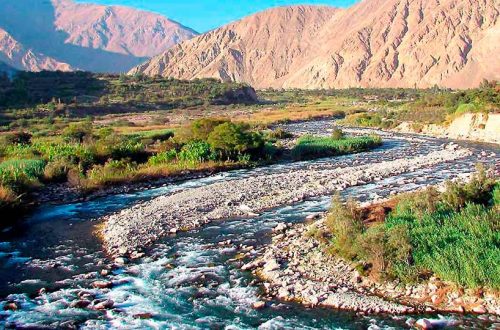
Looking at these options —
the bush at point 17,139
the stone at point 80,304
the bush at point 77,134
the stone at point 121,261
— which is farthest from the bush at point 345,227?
the bush at point 17,139

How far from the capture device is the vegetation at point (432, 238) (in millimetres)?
10539

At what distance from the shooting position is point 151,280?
12.2 metres

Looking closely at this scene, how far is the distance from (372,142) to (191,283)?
30628 millimetres

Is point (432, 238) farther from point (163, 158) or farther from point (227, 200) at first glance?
point (163, 158)

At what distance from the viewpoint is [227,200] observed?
21078 millimetres

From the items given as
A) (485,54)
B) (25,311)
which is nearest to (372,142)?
(25,311)

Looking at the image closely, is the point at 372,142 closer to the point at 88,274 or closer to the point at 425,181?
the point at 425,181

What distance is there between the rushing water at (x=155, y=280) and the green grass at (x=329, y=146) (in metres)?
15.0

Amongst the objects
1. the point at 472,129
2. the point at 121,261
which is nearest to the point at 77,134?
the point at 121,261

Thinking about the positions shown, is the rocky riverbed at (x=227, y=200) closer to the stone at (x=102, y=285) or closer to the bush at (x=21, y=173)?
the stone at (x=102, y=285)

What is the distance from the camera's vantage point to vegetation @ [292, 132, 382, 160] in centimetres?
3591

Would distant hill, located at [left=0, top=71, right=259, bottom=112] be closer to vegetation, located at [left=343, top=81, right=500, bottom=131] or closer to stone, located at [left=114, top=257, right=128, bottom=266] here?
vegetation, located at [left=343, top=81, right=500, bottom=131]

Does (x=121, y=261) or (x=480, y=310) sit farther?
(x=121, y=261)

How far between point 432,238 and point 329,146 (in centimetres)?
2606
